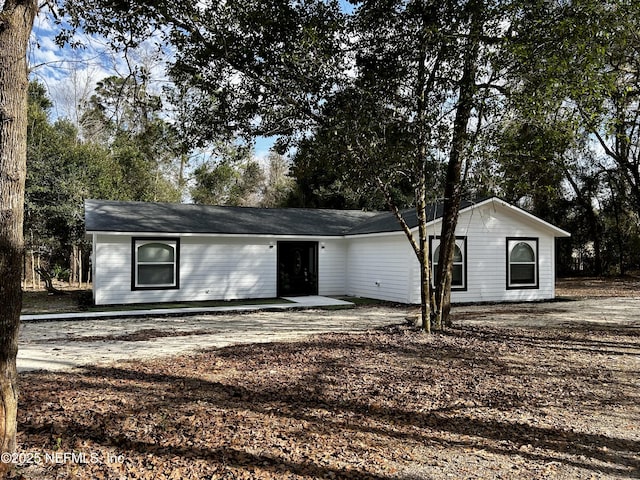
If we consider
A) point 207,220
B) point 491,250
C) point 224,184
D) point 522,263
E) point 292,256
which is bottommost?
point 522,263

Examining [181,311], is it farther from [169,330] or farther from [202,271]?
[202,271]

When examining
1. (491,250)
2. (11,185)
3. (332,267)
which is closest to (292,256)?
(332,267)

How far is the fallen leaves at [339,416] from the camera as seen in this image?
322cm

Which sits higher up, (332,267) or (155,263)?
(155,263)

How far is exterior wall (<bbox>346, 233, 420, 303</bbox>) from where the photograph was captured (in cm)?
1346

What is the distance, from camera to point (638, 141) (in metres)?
20.2

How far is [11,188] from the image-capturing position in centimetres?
314

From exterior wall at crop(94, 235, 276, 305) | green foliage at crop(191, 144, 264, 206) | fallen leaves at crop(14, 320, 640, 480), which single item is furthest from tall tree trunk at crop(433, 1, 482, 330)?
green foliage at crop(191, 144, 264, 206)

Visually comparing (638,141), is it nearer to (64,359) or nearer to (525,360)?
(525,360)

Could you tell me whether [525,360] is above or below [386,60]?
below

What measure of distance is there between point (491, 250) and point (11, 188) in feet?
43.8

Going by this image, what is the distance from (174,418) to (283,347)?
3.20 metres

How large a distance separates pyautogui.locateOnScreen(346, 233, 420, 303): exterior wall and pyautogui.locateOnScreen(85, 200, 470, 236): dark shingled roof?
47cm

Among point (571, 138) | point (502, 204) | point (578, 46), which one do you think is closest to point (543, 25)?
point (578, 46)
